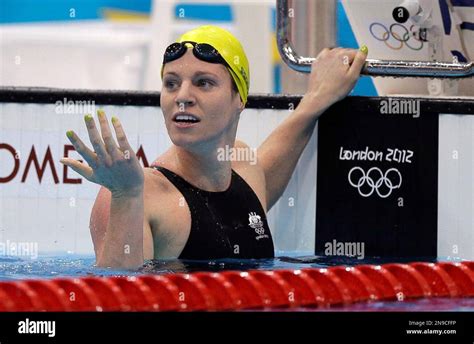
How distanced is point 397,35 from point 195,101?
1.25 metres

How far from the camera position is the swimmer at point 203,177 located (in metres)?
3.23

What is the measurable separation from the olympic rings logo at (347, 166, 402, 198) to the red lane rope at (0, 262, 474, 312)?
27.2 inches

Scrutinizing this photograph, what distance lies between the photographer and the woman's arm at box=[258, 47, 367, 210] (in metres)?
3.97

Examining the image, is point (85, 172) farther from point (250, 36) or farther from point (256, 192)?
point (250, 36)

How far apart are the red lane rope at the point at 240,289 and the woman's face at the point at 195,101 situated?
0.59 m

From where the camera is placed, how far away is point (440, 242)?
13.5ft

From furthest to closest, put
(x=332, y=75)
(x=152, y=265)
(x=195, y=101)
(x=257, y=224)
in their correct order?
(x=332, y=75)
(x=257, y=224)
(x=195, y=101)
(x=152, y=265)

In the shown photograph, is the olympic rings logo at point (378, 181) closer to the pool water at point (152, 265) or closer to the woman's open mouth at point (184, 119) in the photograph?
the pool water at point (152, 265)

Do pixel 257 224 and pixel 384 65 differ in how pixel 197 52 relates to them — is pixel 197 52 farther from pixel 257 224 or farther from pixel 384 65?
pixel 384 65

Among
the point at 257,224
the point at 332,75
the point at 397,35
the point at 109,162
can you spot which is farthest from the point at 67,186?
the point at 397,35

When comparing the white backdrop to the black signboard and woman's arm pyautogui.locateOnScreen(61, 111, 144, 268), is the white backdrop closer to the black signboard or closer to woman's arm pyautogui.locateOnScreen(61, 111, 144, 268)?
the black signboard

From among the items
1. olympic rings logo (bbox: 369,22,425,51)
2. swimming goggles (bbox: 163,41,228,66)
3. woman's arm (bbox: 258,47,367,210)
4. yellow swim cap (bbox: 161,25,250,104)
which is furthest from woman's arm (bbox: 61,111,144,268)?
olympic rings logo (bbox: 369,22,425,51)

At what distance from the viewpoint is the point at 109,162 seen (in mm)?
2900
